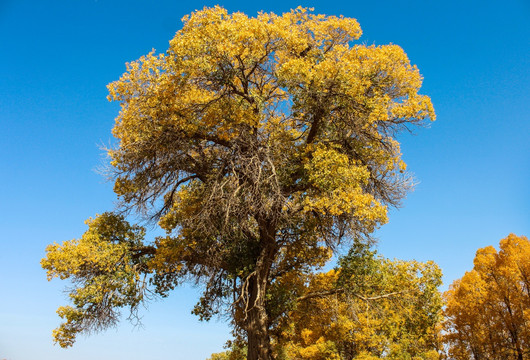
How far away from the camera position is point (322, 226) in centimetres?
1141

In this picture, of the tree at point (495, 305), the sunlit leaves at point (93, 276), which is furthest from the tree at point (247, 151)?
the tree at point (495, 305)

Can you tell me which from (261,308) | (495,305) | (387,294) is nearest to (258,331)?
(261,308)

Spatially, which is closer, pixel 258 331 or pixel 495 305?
pixel 258 331

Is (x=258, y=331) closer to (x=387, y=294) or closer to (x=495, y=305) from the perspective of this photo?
(x=387, y=294)

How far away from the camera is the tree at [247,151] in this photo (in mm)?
10117

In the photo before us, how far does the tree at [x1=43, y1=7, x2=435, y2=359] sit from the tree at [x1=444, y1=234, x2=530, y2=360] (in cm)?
1289

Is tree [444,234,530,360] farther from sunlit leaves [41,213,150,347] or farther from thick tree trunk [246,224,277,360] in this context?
sunlit leaves [41,213,150,347]

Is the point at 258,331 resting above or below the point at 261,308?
below

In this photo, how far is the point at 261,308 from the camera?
1074cm

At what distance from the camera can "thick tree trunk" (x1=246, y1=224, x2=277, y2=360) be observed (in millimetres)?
10523

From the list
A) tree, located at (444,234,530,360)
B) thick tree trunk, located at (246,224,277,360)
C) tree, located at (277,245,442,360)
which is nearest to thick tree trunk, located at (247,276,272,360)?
thick tree trunk, located at (246,224,277,360)

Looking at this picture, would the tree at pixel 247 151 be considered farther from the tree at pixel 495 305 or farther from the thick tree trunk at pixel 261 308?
the tree at pixel 495 305

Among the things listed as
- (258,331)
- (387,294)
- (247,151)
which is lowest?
(258,331)

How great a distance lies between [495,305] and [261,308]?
1603 centimetres
